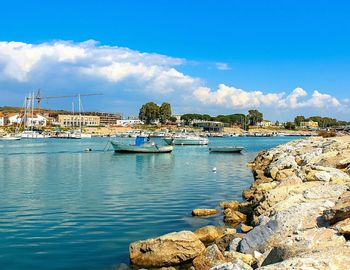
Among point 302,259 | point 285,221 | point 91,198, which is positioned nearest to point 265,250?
point 285,221

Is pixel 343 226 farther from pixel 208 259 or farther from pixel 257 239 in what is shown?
pixel 208 259

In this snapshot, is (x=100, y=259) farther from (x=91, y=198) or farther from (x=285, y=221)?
(x=91, y=198)

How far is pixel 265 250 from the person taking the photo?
13539mm

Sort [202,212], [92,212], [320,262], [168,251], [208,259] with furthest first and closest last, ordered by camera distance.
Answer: [92,212] < [202,212] < [168,251] < [208,259] < [320,262]

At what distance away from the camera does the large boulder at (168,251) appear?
1455 centimetres

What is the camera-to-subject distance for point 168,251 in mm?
14609

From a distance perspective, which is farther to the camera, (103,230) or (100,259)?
(103,230)

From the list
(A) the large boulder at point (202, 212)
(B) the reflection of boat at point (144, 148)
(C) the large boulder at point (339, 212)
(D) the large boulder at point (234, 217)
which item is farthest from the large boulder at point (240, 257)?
(B) the reflection of boat at point (144, 148)

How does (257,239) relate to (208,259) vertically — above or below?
above

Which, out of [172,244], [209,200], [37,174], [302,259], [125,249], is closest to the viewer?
[302,259]

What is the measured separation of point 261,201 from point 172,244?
6920 millimetres

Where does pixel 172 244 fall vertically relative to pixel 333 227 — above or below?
below

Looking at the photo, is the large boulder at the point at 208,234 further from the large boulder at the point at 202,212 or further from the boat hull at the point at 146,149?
the boat hull at the point at 146,149

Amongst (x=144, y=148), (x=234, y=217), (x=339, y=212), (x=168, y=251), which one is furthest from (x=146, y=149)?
(x=339, y=212)
